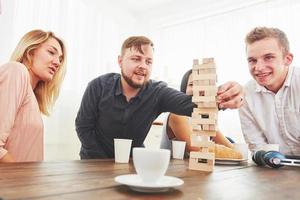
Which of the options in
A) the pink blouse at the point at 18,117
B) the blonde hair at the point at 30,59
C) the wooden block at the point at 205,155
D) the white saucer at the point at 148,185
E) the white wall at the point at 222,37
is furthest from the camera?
the white wall at the point at 222,37

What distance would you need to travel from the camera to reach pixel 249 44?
1.85m

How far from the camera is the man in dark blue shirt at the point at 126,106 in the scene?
175 cm

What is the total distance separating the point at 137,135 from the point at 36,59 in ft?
2.31

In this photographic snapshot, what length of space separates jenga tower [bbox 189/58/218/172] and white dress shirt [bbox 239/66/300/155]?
0.88 m

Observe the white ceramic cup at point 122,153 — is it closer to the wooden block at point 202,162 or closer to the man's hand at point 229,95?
the wooden block at point 202,162

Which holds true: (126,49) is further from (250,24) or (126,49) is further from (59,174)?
(250,24)

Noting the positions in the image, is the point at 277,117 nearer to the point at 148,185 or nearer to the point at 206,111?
the point at 206,111

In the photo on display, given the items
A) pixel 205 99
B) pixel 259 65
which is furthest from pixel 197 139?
pixel 259 65

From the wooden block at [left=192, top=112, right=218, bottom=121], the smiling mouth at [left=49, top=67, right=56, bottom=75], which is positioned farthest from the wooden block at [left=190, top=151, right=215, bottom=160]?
the smiling mouth at [left=49, top=67, right=56, bottom=75]

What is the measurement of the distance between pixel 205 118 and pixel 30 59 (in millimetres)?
1082

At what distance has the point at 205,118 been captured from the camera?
981 mm

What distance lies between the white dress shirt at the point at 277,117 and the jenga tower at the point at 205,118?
880 millimetres

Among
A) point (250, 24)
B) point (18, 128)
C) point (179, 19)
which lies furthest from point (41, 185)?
point (179, 19)

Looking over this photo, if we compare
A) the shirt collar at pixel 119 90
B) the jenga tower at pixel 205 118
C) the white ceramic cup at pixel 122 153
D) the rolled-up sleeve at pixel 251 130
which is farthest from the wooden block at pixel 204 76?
the rolled-up sleeve at pixel 251 130
